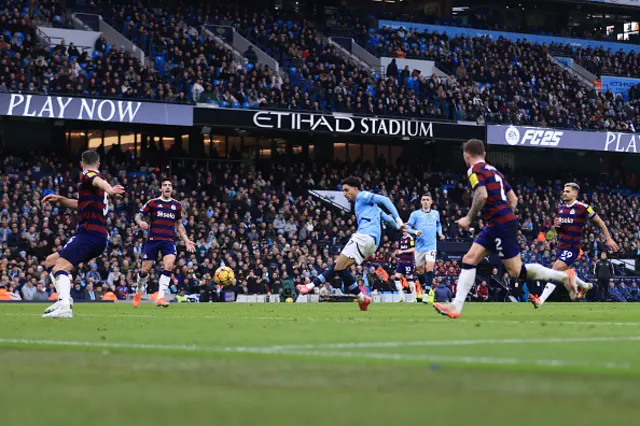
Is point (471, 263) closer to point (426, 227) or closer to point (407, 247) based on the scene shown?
point (426, 227)

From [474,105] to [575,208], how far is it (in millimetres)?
28421

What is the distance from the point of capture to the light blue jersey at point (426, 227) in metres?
26.9

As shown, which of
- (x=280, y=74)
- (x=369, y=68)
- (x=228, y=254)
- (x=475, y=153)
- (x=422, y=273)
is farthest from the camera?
(x=369, y=68)

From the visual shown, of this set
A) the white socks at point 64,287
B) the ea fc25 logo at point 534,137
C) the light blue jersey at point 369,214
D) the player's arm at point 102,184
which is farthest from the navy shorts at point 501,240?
the ea fc25 logo at point 534,137

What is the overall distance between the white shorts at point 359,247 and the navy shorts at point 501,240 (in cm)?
503

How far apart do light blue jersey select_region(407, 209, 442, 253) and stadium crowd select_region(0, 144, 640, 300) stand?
31.5 feet

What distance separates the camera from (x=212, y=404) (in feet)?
17.4

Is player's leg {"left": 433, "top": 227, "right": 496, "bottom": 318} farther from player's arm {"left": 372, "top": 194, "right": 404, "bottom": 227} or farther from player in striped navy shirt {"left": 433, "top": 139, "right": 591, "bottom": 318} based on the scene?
player's arm {"left": 372, "top": 194, "right": 404, "bottom": 227}

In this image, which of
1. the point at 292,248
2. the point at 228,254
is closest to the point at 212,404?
the point at 228,254

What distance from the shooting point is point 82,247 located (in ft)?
50.8

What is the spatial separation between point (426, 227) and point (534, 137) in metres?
25.0

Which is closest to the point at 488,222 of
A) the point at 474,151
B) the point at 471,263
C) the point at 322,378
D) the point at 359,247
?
the point at 471,263

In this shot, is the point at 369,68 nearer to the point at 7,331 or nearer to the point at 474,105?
the point at 474,105

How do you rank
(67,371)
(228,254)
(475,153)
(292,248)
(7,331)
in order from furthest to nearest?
(292,248) < (228,254) < (475,153) < (7,331) < (67,371)
